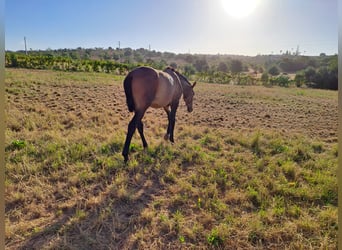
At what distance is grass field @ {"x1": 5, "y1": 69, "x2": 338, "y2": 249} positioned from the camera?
2172 millimetres

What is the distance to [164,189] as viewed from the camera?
3043mm

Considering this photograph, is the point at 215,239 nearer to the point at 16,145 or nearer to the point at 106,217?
the point at 106,217

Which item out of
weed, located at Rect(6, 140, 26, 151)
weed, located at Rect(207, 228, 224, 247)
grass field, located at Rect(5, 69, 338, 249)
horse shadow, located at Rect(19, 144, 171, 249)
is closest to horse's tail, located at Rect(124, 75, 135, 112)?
grass field, located at Rect(5, 69, 338, 249)

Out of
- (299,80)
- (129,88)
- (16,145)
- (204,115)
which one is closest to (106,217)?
(129,88)

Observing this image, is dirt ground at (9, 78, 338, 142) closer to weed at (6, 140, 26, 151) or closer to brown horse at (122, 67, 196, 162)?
weed at (6, 140, 26, 151)

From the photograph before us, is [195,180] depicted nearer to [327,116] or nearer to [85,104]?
[85,104]

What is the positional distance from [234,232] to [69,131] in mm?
4120

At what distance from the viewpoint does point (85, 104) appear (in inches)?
301

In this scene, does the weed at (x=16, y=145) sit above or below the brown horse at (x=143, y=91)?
below

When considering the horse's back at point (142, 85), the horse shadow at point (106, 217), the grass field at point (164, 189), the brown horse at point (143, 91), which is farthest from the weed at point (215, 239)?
the horse's back at point (142, 85)

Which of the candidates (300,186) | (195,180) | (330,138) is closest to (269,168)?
(300,186)

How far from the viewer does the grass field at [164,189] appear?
2.17m

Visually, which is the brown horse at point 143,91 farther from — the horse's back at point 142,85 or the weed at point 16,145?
the weed at point 16,145

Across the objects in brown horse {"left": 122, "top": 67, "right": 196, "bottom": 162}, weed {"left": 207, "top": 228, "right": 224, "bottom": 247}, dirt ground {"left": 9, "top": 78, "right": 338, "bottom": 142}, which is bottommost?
weed {"left": 207, "top": 228, "right": 224, "bottom": 247}
